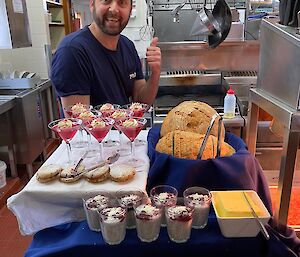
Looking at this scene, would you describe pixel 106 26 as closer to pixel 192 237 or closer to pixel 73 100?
pixel 73 100

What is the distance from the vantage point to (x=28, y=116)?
3.51 meters

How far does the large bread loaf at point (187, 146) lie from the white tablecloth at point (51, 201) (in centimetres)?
16

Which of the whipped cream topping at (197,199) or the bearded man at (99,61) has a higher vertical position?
the bearded man at (99,61)

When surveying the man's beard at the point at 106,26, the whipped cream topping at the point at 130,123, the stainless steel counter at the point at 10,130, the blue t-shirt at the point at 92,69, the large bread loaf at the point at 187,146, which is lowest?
the stainless steel counter at the point at 10,130

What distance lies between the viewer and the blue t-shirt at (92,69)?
1.82 meters

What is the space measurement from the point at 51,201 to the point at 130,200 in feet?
0.99

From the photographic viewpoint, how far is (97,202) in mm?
1081

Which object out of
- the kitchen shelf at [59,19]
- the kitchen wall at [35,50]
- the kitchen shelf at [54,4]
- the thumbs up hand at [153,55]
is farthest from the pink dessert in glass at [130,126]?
the kitchen shelf at [59,19]

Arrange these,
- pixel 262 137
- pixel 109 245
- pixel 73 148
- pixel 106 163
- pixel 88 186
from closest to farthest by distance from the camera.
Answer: pixel 109 245 → pixel 88 186 → pixel 106 163 → pixel 73 148 → pixel 262 137

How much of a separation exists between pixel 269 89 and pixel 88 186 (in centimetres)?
82

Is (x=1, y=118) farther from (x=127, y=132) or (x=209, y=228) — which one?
(x=209, y=228)

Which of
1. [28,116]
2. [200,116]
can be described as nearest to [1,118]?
[28,116]

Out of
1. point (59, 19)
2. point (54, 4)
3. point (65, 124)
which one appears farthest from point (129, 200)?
point (59, 19)

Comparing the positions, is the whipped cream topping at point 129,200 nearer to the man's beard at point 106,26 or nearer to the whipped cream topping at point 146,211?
the whipped cream topping at point 146,211
